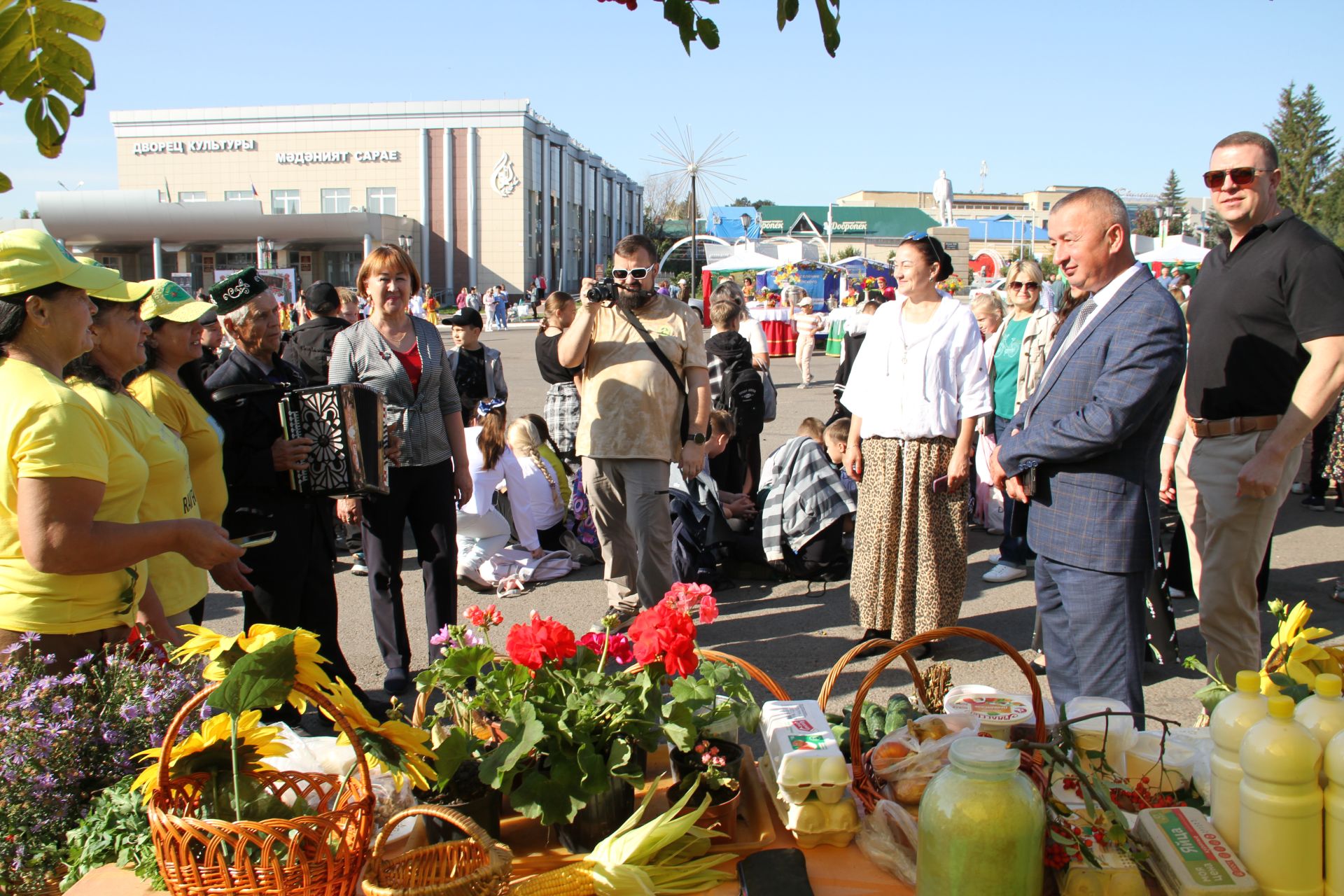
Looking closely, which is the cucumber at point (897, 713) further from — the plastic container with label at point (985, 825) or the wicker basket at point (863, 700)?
the plastic container with label at point (985, 825)

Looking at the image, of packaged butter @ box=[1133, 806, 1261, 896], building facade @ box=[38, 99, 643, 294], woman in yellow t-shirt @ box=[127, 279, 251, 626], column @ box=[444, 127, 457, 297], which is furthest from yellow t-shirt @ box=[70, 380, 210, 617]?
column @ box=[444, 127, 457, 297]

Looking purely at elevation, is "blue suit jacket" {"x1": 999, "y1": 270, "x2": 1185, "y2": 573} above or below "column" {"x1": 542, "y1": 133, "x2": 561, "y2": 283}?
below

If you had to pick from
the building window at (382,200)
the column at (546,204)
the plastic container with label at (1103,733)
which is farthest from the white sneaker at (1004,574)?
the column at (546,204)

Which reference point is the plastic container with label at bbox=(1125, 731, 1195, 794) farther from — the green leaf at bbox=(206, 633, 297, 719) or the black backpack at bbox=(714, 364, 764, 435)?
the black backpack at bbox=(714, 364, 764, 435)

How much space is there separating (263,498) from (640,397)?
180 cm

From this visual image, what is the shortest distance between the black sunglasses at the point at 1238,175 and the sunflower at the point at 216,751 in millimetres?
3718

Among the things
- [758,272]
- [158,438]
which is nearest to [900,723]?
[158,438]

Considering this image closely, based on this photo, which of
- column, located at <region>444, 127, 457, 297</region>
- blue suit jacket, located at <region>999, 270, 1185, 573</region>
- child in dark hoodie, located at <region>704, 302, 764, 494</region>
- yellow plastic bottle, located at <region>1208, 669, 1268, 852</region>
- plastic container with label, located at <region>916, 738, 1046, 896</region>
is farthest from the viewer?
column, located at <region>444, 127, 457, 297</region>

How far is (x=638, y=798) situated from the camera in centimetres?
217

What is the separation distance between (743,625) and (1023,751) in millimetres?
3590

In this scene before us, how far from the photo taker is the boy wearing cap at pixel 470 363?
27.6 ft

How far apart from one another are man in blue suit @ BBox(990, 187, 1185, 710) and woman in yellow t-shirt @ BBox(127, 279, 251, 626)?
287cm

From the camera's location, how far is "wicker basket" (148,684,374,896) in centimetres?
161

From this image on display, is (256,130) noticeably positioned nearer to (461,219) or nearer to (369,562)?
(461,219)
